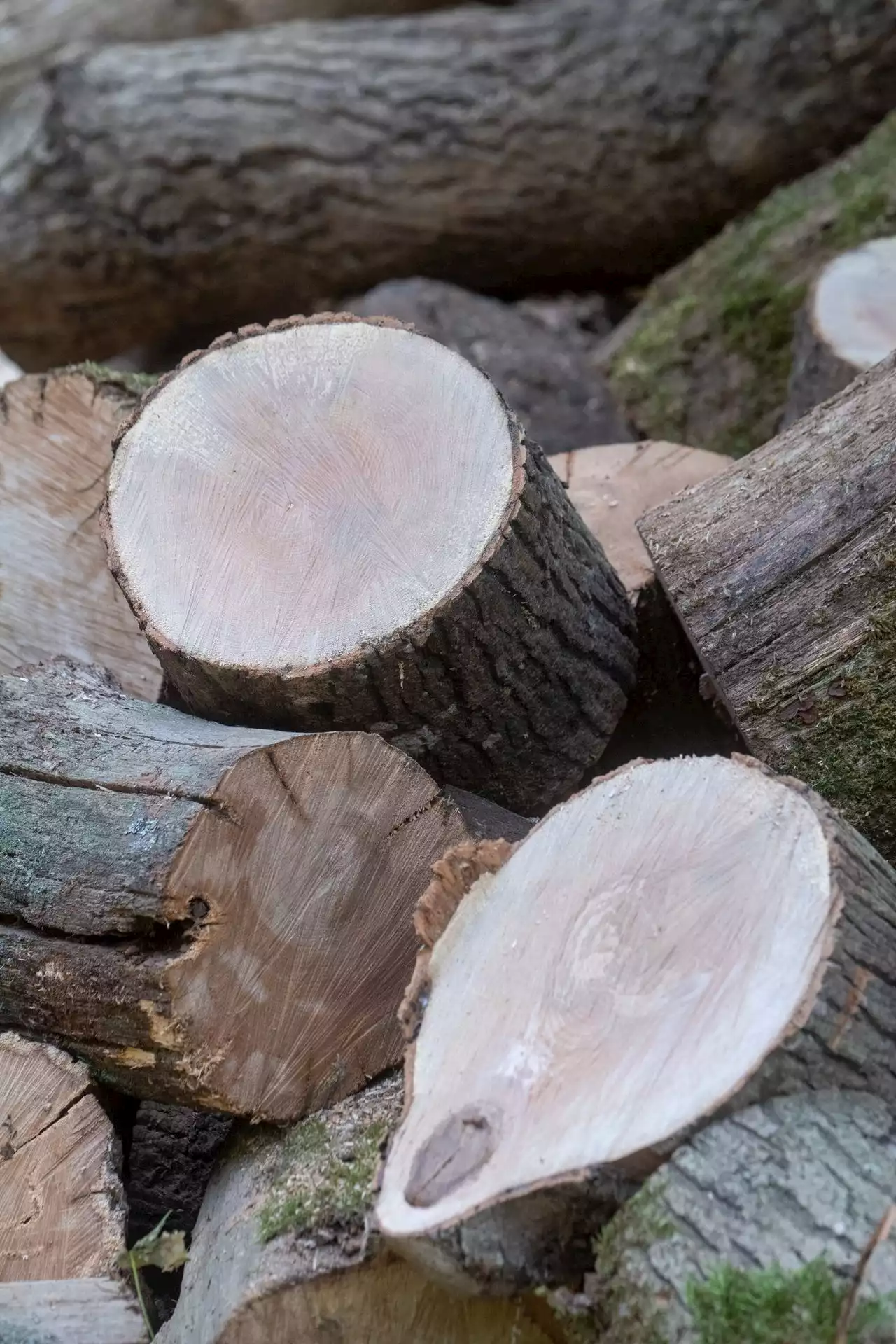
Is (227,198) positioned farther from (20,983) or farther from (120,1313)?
(120,1313)

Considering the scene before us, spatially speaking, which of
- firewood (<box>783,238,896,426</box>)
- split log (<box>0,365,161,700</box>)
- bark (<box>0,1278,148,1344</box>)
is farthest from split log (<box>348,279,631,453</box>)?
bark (<box>0,1278,148,1344</box>)

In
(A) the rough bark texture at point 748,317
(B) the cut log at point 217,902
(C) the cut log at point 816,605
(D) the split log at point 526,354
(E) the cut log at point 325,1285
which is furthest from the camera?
(D) the split log at point 526,354

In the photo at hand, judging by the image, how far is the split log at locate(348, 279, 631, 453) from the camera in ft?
10.5

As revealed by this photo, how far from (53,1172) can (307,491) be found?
3.23 ft

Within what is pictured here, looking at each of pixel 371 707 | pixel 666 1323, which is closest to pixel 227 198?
pixel 371 707

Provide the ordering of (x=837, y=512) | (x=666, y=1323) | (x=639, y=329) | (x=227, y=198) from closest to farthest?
(x=666, y=1323), (x=837, y=512), (x=639, y=329), (x=227, y=198)

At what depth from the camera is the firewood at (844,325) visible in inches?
90.7

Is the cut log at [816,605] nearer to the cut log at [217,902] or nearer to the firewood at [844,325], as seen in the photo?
the cut log at [217,902]

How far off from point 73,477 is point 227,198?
6.49ft

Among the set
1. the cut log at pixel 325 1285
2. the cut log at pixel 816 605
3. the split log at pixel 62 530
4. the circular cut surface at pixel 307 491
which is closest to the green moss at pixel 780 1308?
the cut log at pixel 325 1285

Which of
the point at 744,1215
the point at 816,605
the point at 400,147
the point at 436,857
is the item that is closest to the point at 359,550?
the point at 436,857

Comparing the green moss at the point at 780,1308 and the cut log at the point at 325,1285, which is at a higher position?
the green moss at the point at 780,1308

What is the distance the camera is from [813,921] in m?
1.15

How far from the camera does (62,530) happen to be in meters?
2.23
